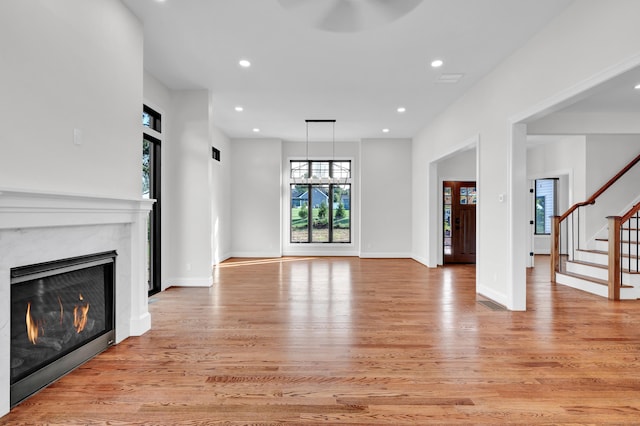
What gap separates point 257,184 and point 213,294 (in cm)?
443

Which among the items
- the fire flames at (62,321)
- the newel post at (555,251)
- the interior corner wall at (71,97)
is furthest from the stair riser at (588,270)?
the fire flames at (62,321)

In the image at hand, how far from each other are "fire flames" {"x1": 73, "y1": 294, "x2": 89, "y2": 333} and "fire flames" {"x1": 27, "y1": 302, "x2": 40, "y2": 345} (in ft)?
1.14

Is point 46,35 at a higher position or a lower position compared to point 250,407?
higher

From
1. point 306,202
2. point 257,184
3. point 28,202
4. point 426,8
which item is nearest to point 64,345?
point 28,202

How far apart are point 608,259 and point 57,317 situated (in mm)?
6668

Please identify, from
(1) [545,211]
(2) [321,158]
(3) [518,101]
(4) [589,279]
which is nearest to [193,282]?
(2) [321,158]

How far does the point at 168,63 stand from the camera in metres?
4.39

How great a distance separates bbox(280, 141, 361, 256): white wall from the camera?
9.22 meters

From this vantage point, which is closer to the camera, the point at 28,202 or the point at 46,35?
the point at 28,202

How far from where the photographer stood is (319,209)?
9383 mm

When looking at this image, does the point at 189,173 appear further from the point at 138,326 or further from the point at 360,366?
the point at 360,366

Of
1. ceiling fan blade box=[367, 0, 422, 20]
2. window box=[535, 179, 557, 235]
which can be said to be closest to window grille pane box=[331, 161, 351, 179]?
window box=[535, 179, 557, 235]

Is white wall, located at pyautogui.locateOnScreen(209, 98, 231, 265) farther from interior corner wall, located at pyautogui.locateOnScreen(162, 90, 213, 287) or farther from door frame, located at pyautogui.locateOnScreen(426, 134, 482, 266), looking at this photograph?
door frame, located at pyautogui.locateOnScreen(426, 134, 482, 266)

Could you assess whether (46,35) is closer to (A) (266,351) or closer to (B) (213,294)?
(A) (266,351)
